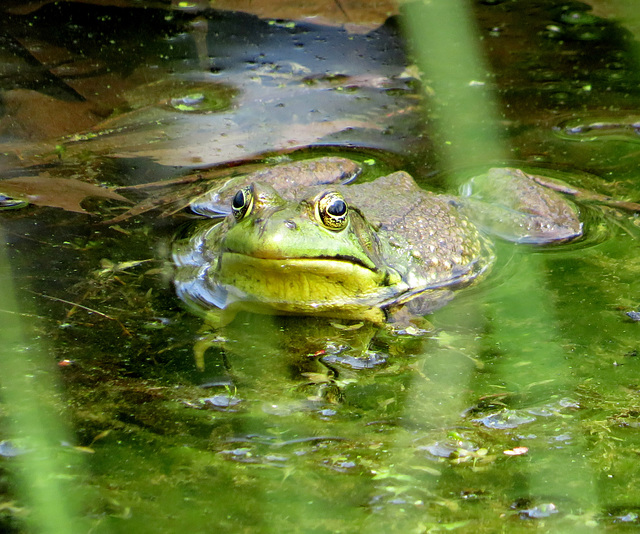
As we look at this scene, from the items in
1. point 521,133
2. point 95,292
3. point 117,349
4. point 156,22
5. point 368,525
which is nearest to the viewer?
point 368,525

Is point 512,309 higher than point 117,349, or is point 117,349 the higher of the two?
point 117,349

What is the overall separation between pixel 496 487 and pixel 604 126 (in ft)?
11.7

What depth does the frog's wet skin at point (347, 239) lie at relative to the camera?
2957 millimetres

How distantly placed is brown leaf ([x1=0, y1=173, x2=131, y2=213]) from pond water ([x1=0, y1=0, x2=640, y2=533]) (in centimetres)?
2

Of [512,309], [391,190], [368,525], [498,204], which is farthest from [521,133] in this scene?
[368,525]

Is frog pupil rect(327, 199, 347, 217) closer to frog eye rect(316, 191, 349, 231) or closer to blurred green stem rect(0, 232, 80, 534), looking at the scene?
frog eye rect(316, 191, 349, 231)

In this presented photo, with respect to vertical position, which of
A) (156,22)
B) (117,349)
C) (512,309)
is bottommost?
(512,309)

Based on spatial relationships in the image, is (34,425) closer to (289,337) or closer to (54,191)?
(289,337)

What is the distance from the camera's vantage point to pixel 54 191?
12.2 ft

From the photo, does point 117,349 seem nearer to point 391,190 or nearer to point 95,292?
point 95,292

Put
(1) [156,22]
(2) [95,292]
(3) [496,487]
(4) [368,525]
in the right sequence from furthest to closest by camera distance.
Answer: (1) [156,22], (2) [95,292], (3) [496,487], (4) [368,525]

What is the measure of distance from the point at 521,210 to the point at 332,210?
4.60 ft

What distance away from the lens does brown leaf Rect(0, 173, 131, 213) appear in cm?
363

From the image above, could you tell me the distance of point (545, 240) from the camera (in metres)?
3.79
